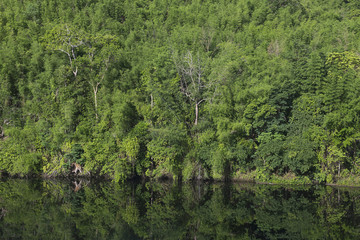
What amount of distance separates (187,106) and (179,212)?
1333cm

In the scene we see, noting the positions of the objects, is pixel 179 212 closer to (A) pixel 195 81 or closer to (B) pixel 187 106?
(B) pixel 187 106

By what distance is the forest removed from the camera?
29.1m

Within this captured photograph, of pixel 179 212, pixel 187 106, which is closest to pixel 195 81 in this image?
pixel 187 106

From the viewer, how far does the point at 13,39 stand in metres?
43.8

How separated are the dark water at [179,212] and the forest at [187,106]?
9.88 ft

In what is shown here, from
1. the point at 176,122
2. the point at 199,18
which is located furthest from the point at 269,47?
the point at 176,122

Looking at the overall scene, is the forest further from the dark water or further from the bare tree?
the dark water

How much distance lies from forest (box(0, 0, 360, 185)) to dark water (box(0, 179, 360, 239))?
3013 mm

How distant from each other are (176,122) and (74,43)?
623 inches

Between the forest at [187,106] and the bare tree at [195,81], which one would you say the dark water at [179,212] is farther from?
the bare tree at [195,81]

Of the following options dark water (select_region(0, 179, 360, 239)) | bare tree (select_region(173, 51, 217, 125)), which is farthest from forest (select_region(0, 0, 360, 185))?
dark water (select_region(0, 179, 360, 239))

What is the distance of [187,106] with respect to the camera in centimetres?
3206

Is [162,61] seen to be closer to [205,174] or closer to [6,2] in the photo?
[205,174]

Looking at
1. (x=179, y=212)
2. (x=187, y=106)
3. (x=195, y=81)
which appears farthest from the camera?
(x=195, y=81)
